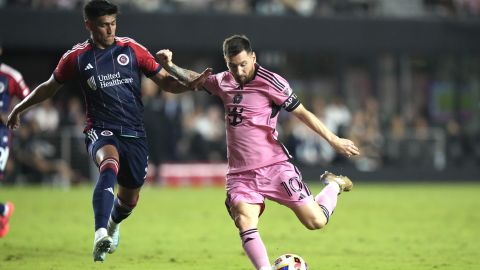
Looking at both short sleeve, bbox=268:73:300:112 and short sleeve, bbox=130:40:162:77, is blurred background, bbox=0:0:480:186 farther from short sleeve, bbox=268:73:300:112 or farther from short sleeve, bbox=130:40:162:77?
short sleeve, bbox=268:73:300:112

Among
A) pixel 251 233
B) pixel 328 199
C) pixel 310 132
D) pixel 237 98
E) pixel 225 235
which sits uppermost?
pixel 237 98

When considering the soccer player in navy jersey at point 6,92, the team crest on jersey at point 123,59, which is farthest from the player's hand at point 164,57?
the soccer player in navy jersey at point 6,92

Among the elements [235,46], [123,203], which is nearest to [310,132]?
[123,203]

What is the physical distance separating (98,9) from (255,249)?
8.79ft

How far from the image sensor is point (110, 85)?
9266 mm

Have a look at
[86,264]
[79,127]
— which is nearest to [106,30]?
[86,264]

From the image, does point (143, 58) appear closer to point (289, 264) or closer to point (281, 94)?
point (281, 94)

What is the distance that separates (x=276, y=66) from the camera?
91.2ft

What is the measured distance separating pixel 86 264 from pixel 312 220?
2.51 metres

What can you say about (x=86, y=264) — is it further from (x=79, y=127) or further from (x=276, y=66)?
(x=276, y=66)

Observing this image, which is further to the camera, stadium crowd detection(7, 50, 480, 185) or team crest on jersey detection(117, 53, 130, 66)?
stadium crowd detection(7, 50, 480, 185)

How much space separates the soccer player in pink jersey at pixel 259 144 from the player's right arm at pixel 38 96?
65.5 inches

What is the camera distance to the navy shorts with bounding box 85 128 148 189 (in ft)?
30.5

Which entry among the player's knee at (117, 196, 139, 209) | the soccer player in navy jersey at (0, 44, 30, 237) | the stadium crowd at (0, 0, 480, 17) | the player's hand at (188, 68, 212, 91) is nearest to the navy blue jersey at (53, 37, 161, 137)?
the player's hand at (188, 68, 212, 91)
